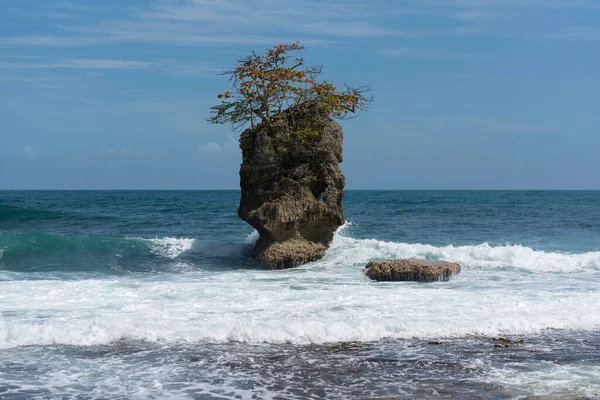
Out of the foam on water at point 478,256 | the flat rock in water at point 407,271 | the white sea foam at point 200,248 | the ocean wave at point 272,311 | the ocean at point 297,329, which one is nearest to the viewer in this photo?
the ocean at point 297,329

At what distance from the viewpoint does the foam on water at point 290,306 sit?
9312 millimetres

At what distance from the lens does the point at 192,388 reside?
6992 mm

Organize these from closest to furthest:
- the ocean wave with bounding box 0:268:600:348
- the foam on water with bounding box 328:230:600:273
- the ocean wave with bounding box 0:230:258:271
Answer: the ocean wave with bounding box 0:268:600:348
the foam on water with bounding box 328:230:600:273
the ocean wave with bounding box 0:230:258:271

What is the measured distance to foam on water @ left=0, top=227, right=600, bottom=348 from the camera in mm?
9312

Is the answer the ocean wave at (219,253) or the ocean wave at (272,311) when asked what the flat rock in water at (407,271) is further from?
the ocean wave at (219,253)

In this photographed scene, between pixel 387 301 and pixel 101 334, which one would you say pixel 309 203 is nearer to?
pixel 387 301

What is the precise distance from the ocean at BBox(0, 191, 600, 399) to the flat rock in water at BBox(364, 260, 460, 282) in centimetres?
31

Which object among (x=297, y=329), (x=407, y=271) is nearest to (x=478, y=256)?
(x=407, y=271)

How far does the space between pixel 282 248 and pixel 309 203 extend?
1.39m

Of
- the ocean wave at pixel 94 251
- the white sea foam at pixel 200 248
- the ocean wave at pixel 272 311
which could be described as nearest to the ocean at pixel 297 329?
the ocean wave at pixel 272 311

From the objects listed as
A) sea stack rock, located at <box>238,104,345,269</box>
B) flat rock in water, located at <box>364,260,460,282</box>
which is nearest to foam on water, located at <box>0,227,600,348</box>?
flat rock in water, located at <box>364,260,460,282</box>

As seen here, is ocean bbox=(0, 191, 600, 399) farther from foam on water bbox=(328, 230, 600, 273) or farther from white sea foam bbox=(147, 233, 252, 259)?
white sea foam bbox=(147, 233, 252, 259)

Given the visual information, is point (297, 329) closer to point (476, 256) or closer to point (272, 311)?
point (272, 311)

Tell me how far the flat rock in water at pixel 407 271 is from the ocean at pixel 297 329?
0.31 metres
